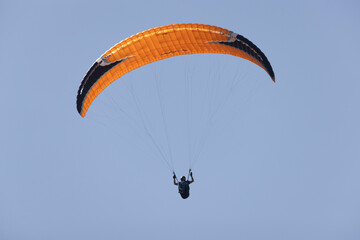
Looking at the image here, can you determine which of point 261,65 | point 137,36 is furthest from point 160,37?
point 261,65

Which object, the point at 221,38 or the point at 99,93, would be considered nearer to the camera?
the point at 221,38

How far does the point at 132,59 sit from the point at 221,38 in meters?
3.55

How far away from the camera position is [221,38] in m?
21.4

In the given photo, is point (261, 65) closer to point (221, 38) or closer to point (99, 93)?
point (221, 38)

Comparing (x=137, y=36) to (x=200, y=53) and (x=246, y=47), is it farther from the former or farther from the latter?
(x=246, y=47)

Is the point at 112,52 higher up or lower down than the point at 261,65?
higher up

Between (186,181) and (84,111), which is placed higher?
(84,111)

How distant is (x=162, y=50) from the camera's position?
22.1 m

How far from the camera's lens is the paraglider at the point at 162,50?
69.6 feet

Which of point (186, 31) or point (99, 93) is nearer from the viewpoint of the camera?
point (186, 31)

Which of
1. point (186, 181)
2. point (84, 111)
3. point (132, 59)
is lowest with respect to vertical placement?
point (186, 181)

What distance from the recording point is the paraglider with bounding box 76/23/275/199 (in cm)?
2122

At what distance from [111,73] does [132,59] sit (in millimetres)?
1028

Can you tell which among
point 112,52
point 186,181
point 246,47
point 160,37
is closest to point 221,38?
point 246,47
